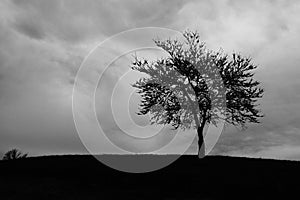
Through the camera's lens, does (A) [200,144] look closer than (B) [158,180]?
No

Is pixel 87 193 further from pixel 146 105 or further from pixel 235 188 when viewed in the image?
pixel 146 105

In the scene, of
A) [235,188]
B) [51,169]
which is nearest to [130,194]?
[235,188]

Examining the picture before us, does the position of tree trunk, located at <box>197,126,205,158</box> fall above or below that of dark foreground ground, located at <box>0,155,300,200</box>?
above

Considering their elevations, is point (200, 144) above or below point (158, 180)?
above

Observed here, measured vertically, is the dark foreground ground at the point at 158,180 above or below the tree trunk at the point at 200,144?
below

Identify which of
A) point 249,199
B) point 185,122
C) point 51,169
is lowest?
point 249,199

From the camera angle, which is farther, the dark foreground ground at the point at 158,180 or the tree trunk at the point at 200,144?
the tree trunk at the point at 200,144

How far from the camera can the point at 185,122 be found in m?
46.9

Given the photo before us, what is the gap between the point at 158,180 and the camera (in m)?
33.0

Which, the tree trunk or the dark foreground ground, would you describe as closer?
the dark foreground ground

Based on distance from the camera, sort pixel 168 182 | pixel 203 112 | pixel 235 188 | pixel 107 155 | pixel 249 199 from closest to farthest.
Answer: pixel 249 199, pixel 235 188, pixel 168 182, pixel 107 155, pixel 203 112

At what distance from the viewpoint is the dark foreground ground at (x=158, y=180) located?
29109 mm

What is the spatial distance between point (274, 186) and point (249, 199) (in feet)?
12.9

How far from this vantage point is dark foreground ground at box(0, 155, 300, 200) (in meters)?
29.1
